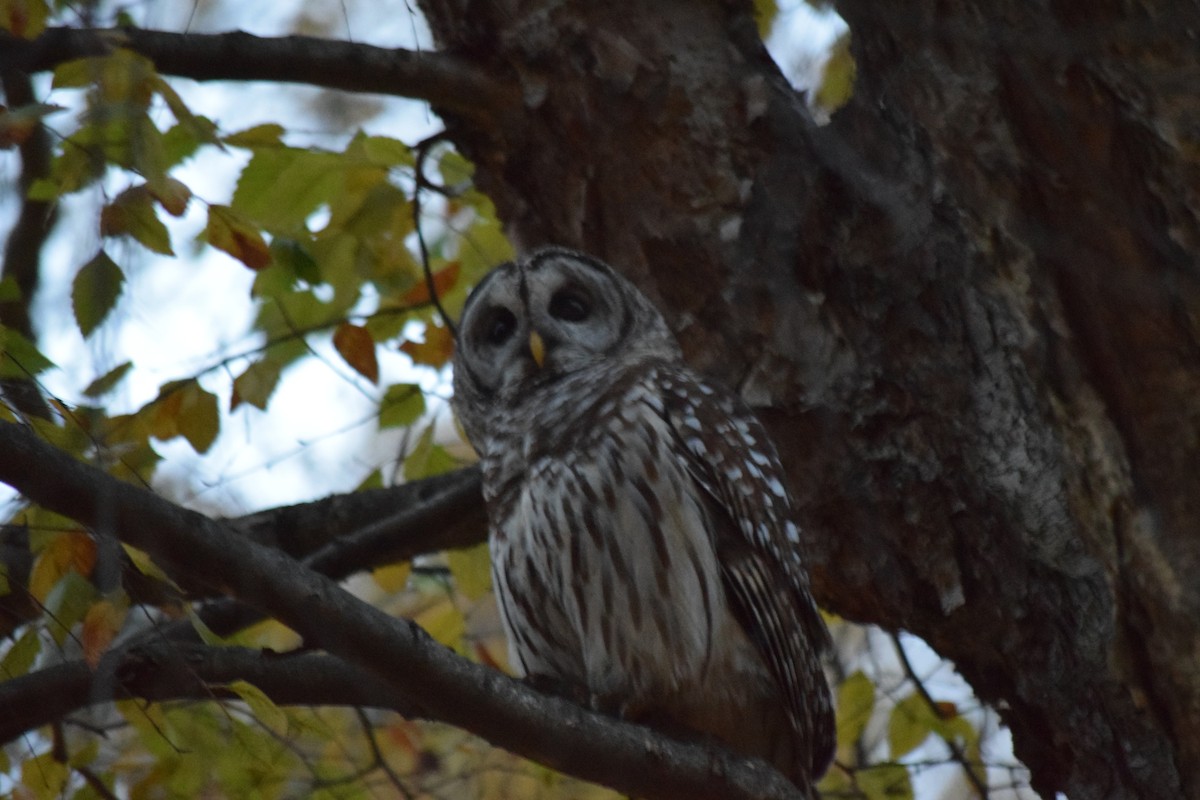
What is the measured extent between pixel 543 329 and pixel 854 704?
1475 mm

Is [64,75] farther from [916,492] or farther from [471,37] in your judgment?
[916,492]

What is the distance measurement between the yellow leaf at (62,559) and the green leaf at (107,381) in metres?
0.29

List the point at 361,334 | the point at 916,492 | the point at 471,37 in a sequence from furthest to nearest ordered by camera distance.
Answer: the point at 361,334, the point at 471,37, the point at 916,492

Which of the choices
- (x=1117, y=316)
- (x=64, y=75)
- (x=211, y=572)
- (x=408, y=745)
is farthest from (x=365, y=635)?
(x=408, y=745)

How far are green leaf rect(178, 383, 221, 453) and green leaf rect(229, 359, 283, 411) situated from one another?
16 cm

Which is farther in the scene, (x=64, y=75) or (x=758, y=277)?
(x=758, y=277)

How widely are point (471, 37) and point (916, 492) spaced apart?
5.55ft

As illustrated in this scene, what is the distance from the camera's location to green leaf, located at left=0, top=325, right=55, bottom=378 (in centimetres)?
262

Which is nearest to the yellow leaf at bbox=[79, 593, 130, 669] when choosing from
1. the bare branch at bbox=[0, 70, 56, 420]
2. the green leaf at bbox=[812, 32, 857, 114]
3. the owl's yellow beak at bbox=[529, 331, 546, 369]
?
the bare branch at bbox=[0, 70, 56, 420]

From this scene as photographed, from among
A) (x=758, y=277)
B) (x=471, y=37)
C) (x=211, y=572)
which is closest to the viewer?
(x=211, y=572)

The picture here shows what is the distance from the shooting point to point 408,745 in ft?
16.3

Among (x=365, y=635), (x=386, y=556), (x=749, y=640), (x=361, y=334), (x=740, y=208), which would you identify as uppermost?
(x=361, y=334)

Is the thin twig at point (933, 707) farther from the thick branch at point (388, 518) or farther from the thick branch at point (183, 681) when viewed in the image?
the thick branch at point (183, 681)

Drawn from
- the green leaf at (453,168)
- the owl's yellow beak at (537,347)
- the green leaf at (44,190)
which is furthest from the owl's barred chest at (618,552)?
the green leaf at (44,190)
